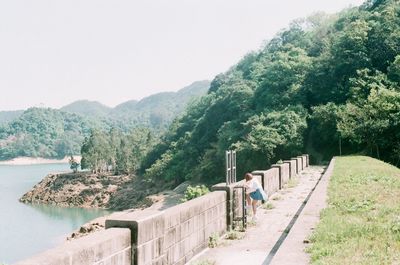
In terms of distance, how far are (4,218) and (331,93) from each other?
169ft

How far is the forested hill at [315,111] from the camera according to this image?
151ft

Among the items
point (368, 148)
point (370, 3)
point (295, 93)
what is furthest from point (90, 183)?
point (370, 3)

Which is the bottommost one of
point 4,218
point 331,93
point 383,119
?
point 4,218

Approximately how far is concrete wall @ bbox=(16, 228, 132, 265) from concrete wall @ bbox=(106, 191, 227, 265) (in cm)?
31

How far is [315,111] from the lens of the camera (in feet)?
183

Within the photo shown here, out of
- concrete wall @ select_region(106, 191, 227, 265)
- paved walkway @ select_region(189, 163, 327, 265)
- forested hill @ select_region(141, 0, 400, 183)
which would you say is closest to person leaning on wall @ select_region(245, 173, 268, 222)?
paved walkway @ select_region(189, 163, 327, 265)

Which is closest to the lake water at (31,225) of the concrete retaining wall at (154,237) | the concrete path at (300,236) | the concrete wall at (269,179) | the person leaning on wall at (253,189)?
the concrete wall at (269,179)

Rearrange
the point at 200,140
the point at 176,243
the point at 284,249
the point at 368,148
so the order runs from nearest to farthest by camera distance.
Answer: the point at 284,249, the point at 176,243, the point at 368,148, the point at 200,140

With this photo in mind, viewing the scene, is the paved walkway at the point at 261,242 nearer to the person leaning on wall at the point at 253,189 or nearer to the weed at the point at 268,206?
the weed at the point at 268,206

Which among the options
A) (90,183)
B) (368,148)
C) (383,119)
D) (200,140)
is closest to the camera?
(383,119)

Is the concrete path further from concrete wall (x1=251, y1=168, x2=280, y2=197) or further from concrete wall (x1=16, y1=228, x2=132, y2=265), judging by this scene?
concrete wall (x1=251, y1=168, x2=280, y2=197)

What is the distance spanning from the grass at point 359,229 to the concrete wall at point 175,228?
2.65m

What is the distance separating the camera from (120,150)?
114 m

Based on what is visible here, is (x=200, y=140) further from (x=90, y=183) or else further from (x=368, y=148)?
(x=368, y=148)
